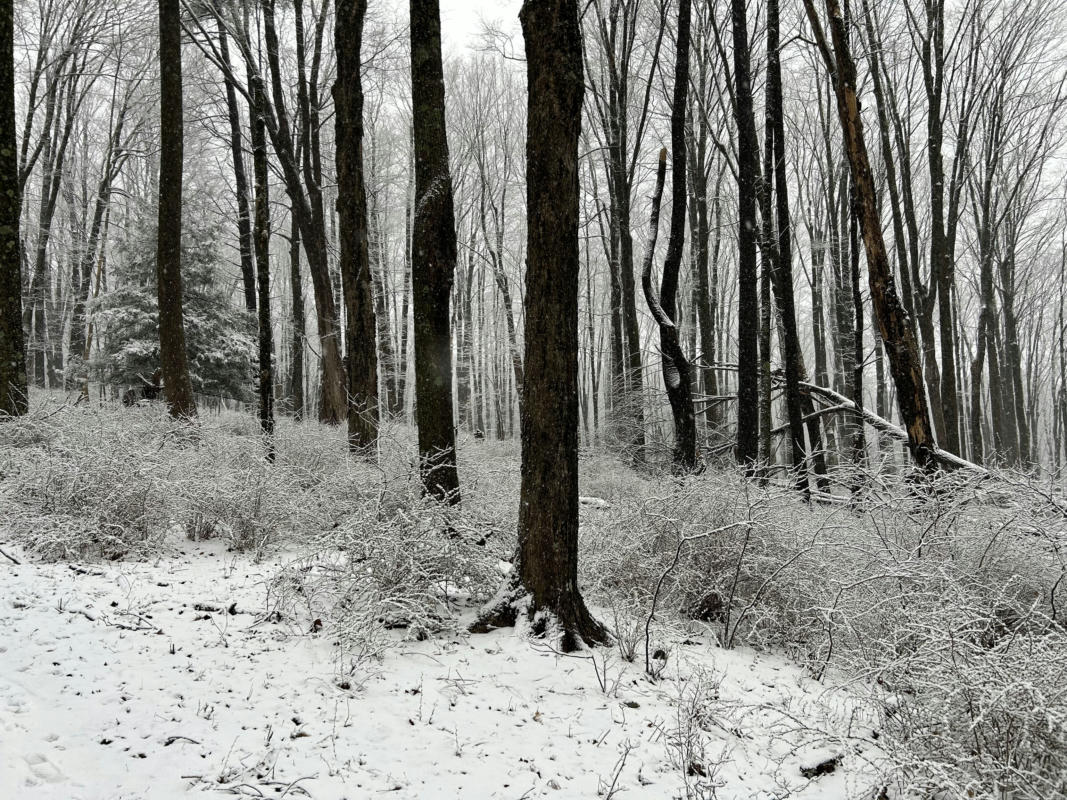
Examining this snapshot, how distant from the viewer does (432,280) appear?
4.79 meters

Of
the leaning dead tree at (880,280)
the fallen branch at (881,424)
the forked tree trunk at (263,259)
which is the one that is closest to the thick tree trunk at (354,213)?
the forked tree trunk at (263,259)

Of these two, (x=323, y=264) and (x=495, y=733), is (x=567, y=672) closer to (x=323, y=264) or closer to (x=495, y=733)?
(x=495, y=733)

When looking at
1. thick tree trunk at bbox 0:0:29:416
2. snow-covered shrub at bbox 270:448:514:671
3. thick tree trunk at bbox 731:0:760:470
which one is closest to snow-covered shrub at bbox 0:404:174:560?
snow-covered shrub at bbox 270:448:514:671

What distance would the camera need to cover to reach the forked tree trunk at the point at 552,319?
3.50 m

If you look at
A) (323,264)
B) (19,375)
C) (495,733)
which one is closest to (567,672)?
(495,733)

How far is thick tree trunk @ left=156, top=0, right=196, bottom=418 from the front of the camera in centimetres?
772

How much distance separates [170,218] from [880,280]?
904 cm

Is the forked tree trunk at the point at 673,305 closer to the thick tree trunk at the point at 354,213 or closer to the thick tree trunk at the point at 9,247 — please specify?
the thick tree trunk at the point at 354,213

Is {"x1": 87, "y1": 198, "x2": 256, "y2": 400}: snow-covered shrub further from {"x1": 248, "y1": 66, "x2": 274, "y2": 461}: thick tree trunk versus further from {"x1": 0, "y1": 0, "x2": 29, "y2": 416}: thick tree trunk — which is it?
{"x1": 0, "y1": 0, "x2": 29, "y2": 416}: thick tree trunk

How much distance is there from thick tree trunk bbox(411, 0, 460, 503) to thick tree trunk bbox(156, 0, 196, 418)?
4.79 metres

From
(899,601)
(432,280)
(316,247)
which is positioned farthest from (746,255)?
(316,247)

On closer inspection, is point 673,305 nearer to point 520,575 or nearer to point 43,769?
point 520,575

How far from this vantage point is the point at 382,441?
5004 millimetres

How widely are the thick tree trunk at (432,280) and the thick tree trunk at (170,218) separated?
4.79m
